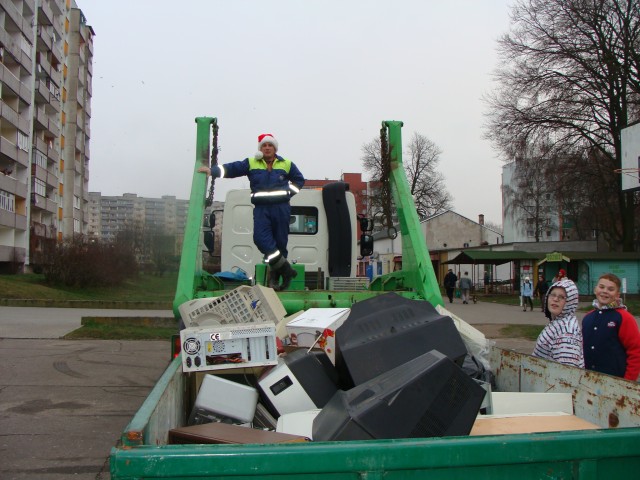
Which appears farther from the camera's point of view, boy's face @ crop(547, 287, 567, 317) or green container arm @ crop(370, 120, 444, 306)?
green container arm @ crop(370, 120, 444, 306)

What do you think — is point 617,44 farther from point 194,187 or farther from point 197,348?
point 197,348

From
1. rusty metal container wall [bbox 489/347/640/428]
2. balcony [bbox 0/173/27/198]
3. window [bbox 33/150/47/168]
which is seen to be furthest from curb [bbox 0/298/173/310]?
window [bbox 33/150/47/168]

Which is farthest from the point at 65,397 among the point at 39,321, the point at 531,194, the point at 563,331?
the point at 531,194

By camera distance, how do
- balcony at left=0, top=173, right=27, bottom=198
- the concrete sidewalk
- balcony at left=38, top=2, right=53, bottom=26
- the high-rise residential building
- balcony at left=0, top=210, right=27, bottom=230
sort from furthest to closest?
balcony at left=38, top=2, right=53, bottom=26 < the high-rise residential building < balcony at left=0, top=173, right=27, bottom=198 < balcony at left=0, top=210, right=27, bottom=230 < the concrete sidewalk

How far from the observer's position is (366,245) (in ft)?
25.1

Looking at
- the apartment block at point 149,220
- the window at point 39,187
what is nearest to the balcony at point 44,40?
the window at point 39,187

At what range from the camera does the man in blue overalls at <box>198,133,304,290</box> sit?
5.29 metres

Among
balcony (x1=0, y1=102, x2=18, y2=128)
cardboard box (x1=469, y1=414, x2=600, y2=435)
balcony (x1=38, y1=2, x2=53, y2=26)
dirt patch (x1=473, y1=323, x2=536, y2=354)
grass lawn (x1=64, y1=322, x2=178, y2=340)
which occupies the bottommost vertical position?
dirt patch (x1=473, y1=323, x2=536, y2=354)

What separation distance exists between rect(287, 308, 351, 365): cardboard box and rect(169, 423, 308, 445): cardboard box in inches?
34.3

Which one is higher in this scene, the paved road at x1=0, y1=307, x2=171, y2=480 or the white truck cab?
the white truck cab

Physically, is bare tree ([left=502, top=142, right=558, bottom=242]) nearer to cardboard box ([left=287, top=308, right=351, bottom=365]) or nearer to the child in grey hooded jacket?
the child in grey hooded jacket

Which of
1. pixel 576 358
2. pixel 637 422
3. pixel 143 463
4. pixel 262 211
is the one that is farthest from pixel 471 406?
pixel 262 211

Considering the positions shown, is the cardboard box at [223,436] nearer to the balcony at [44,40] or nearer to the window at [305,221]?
the window at [305,221]

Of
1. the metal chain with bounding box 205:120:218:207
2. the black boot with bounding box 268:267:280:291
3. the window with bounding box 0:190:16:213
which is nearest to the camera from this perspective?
the black boot with bounding box 268:267:280:291
